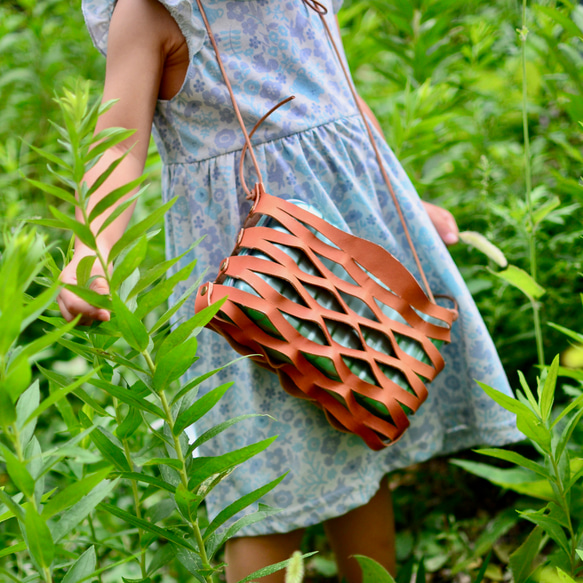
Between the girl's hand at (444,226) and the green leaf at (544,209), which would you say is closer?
the green leaf at (544,209)

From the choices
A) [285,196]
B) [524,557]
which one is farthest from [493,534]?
[285,196]

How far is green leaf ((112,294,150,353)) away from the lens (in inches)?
18.0

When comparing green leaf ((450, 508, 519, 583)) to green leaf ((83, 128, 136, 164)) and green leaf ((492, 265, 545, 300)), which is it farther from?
green leaf ((83, 128, 136, 164))

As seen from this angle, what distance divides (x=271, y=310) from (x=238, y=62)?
36 centimetres

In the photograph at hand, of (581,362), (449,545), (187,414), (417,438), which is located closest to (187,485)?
(187,414)

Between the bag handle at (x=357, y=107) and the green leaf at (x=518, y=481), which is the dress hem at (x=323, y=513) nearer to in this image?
the green leaf at (x=518, y=481)

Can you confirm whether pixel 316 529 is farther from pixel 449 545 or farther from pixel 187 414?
pixel 187 414

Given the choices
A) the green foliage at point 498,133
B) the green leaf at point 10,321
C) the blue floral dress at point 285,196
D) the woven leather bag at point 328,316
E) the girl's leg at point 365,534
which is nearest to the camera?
the green leaf at point 10,321

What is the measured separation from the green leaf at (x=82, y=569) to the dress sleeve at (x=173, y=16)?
60 centimetres

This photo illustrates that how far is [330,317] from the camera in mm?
727

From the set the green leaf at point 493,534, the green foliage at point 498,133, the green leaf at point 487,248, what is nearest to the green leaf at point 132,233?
the green leaf at point 487,248

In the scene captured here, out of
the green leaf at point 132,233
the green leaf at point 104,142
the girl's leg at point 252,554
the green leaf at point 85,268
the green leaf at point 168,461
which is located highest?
the green leaf at point 104,142

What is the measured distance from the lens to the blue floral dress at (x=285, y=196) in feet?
2.67

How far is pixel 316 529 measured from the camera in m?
1.36
